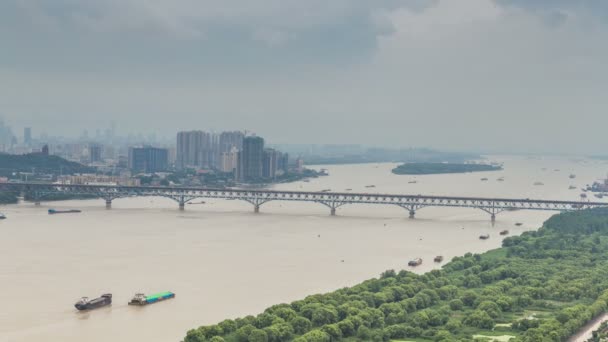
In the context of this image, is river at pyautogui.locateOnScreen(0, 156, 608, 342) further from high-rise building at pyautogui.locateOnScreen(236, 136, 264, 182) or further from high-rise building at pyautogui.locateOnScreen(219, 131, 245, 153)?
high-rise building at pyautogui.locateOnScreen(219, 131, 245, 153)

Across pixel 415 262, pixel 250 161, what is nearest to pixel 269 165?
pixel 250 161

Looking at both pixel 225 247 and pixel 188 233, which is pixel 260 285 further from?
pixel 188 233

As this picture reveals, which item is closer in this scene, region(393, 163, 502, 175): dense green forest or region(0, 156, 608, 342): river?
region(0, 156, 608, 342): river

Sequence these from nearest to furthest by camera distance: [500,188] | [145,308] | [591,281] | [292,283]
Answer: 1. [145,308]
2. [591,281]
3. [292,283]
4. [500,188]

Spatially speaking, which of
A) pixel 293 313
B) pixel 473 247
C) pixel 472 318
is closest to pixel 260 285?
pixel 293 313

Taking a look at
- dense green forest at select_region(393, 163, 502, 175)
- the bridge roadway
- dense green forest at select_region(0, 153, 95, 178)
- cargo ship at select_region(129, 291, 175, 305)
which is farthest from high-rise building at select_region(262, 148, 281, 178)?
cargo ship at select_region(129, 291, 175, 305)

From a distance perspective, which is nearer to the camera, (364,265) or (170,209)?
(364,265)

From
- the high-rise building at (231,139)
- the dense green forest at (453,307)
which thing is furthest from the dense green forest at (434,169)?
the dense green forest at (453,307)

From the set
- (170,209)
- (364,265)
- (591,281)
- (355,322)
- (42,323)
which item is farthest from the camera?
(170,209)
